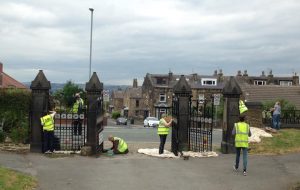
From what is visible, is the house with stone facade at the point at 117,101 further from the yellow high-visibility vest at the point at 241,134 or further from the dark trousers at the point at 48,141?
the yellow high-visibility vest at the point at 241,134

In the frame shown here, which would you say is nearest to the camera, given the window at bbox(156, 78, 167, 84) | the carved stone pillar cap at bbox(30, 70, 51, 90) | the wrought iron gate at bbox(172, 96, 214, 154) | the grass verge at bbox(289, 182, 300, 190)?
the grass verge at bbox(289, 182, 300, 190)

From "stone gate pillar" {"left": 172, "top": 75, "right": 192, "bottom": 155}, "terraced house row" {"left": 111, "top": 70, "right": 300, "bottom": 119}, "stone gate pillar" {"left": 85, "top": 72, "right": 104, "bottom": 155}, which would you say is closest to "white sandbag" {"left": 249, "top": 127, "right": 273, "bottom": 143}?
"stone gate pillar" {"left": 172, "top": 75, "right": 192, "bottom": 155}

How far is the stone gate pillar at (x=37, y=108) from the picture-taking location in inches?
677

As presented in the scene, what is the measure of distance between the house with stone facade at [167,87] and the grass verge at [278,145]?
6330cm

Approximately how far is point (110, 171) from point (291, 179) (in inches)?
196

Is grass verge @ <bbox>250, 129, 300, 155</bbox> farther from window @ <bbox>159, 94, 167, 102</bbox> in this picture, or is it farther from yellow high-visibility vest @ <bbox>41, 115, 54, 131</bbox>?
window @ <bbox>159, 94, 167, 102</bbox>

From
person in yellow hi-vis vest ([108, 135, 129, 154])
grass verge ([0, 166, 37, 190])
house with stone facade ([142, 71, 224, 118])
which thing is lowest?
grass verge ([0, 166, 37, 190])

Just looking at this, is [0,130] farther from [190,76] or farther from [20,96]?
[190,76]

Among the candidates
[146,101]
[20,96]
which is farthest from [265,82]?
[20,96]

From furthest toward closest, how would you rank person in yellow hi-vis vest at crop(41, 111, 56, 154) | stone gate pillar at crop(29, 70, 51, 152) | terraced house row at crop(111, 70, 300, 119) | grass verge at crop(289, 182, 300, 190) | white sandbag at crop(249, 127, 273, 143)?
terraced house row at crop(111, 70, 300, 119) < white sandbag at crop(249, 127, 273, 143) < stone gate pillar at crop(29, 70, 51, 152) < person in yellow hi-vis vest at crop(41, 111, 56, 154) < grass verge at crop(289, 182, 300, 190)

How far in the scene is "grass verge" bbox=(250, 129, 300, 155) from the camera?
710 inches

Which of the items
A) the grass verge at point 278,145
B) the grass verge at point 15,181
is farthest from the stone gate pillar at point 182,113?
the grass verge at point 15,181

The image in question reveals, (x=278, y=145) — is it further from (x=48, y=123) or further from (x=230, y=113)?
(x=48, y=123)

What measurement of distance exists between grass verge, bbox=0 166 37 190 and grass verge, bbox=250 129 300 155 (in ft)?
30.2
